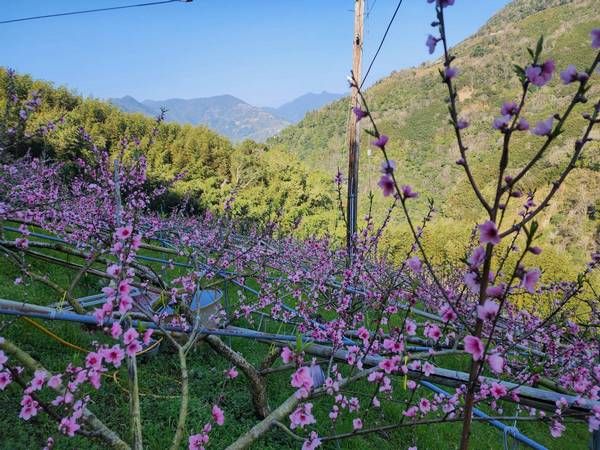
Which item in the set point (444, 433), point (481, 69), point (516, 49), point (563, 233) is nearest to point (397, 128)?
point (481, 69)

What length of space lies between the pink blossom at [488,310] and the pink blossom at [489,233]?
0.14 m

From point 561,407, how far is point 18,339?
4.02m

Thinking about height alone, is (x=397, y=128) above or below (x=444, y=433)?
above

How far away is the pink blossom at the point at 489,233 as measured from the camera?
894 millimetres

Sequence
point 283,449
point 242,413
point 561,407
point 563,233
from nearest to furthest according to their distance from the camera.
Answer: point 561,407, point 283,449, point 242,413, point 563,233

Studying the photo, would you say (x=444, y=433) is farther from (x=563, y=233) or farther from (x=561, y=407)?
(x=563, y=233)

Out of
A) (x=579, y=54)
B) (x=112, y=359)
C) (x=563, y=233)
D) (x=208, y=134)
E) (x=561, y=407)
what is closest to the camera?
(x=112, y=359)

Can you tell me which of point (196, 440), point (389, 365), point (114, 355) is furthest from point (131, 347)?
point (389, 365)

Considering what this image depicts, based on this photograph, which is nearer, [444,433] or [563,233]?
[444,433]

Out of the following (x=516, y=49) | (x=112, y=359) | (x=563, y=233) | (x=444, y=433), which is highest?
(x=516, y=49)

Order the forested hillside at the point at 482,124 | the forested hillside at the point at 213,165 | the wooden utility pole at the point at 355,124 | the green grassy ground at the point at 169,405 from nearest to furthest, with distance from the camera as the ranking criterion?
1. the green grassy ground at the point at 169,405
2. the wooden utility pole at the point at 355,124
3. the forested hillside at the point at 213,165
4. the forested hillside at the point at 482,124

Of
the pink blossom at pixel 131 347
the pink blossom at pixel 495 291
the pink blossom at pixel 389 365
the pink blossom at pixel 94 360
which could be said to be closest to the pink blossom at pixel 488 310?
the pink blossom at pixel 495 291

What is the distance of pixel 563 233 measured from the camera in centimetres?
3216

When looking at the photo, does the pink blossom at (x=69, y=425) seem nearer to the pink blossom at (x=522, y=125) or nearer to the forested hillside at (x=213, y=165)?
the pink blossom at (x=522, y=125)
